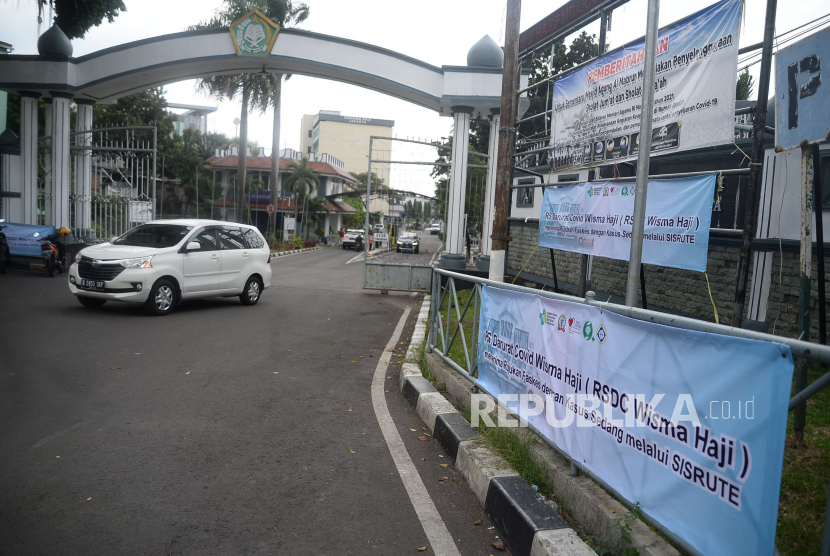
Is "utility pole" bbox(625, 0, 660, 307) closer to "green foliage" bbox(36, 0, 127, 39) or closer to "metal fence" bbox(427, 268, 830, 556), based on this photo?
"metal fence" bbox(427, 268, 830, 556)

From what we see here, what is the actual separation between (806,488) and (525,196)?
12141mm

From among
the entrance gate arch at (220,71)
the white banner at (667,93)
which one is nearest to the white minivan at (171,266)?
the entrance gate arch at (220,71)

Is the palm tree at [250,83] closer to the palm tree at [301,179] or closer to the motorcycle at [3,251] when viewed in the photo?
the palm tree at [301,179]

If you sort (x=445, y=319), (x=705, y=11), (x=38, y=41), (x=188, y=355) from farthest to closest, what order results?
(x=38, y=41), (x=188, y=355), (x=445, y=319), (x=705, y=11)

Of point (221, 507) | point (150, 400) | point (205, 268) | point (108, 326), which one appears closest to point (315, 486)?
point (221, 507)

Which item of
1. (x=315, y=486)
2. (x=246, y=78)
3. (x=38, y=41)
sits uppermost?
(x=246, y=78)

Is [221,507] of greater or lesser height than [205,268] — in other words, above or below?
below

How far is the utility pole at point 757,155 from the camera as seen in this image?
476cm

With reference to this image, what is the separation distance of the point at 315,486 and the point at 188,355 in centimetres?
422

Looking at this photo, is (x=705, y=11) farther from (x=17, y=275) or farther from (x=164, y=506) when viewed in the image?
(x=17, y=275)

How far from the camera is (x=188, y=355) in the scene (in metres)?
7.57

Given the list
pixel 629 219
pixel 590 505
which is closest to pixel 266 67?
pixel 629 219

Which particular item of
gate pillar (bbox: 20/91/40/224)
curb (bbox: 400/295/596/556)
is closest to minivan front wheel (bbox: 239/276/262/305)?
curb (bbox: 400/295/596/556)

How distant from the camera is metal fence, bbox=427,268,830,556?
2.17m
